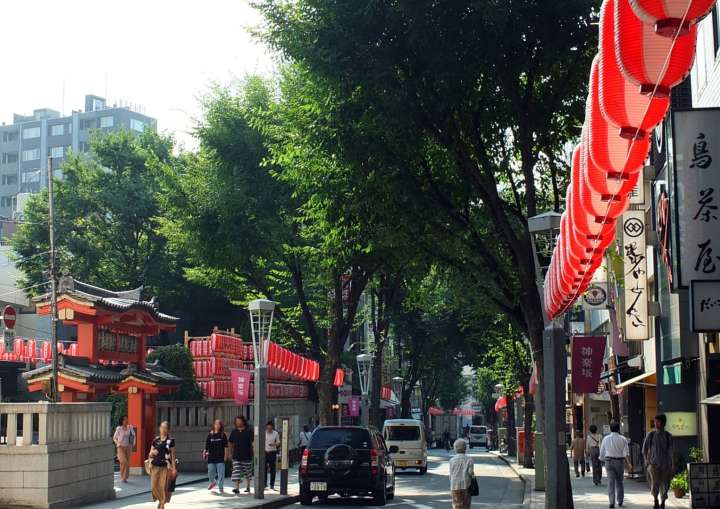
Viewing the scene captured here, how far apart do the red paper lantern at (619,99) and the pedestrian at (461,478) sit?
9.53 metres

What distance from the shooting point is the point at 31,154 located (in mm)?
132000

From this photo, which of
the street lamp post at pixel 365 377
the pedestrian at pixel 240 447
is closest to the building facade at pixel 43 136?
the street lamp post at pixel 365 377

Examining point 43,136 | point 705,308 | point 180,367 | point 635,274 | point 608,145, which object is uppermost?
point 43,136

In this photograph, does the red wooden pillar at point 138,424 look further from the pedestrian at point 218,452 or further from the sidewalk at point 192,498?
the pedestrian at point 218,452

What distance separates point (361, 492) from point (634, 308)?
29.1 feet

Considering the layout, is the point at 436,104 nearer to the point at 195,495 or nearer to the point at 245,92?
the point at 195,495

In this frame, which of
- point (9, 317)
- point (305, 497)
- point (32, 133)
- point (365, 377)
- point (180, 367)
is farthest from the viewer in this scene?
point (32, 133)

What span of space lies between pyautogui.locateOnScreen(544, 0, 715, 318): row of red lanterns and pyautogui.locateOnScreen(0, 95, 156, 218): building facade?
12143 cm

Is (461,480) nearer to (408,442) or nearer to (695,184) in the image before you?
(695,184)

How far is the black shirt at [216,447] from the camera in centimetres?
2623

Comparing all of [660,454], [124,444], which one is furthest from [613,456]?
[124,444]

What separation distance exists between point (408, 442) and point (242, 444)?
1512 centimetres

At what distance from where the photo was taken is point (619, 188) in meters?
8.84

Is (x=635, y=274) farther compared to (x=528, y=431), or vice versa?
(x=528, y=431)
